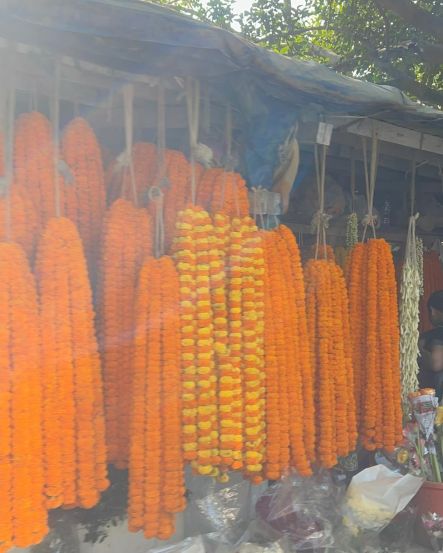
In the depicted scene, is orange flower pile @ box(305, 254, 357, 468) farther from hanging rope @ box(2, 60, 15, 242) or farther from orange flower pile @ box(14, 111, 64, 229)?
hanging rope @ box(2, 60, 15, 242)

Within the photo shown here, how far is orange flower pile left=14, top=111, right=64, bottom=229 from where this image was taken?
208cm

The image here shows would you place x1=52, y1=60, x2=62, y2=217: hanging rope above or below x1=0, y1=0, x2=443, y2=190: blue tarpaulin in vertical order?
below

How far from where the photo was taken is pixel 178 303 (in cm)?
215

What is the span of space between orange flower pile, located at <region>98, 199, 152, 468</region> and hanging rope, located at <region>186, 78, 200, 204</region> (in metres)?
0.34

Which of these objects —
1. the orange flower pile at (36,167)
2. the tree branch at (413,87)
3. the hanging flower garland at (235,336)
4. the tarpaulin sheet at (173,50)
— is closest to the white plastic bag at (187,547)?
the hanging flower garland at (235,336)

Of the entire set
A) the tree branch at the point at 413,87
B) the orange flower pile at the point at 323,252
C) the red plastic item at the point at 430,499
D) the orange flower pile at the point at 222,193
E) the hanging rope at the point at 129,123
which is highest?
the tree branch at the point at 413,87

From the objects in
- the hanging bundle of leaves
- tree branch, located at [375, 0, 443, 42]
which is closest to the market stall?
the hanging bundle of leaves

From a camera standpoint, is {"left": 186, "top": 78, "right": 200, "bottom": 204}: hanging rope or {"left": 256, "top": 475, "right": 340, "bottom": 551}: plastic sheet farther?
{"left": 256, "top": 475, "right": 340, "bottom": 551}: plastic sheet

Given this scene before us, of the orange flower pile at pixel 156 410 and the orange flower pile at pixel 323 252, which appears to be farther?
the orange flower pile at pixel 323 252

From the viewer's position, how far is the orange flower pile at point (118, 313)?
7.11ft

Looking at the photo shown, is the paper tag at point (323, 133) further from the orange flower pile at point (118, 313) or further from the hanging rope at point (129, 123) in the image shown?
the orange flower pile at point (118, 313)

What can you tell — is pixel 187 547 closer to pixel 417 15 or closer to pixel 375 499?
pixel 375 499

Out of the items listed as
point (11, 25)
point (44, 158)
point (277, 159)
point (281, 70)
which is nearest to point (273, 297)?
point (277, 159)

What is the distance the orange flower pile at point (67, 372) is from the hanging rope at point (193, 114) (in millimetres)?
615
